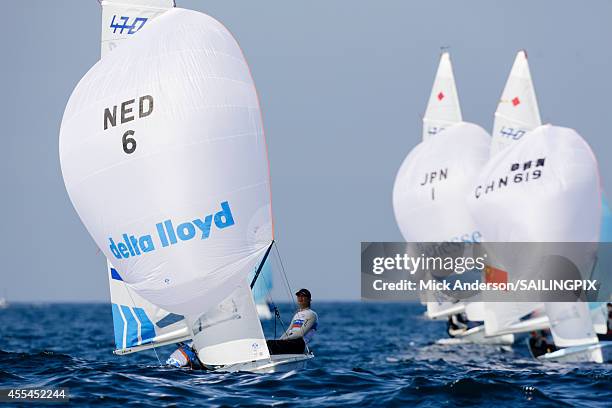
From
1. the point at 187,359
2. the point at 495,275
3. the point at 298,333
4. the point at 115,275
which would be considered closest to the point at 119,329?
the point at 115,275

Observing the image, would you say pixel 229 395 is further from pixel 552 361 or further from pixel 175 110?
pixel 552 361

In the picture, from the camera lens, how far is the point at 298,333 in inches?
690

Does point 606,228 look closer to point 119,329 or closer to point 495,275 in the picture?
point 495,275

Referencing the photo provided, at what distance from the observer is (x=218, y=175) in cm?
1636

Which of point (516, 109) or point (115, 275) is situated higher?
point (516, 109)

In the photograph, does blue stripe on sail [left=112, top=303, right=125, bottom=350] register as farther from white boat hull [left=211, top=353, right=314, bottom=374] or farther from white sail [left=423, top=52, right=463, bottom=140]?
white sail [left=423, top=52, right=463, bottom=140]

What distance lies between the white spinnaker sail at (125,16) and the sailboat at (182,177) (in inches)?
80.2

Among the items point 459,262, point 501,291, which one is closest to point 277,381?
point 501,291

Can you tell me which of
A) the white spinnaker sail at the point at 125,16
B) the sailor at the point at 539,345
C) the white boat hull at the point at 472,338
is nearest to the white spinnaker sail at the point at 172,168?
the white spinnaker sail at the point at 125,16

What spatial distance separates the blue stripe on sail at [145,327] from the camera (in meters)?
18.5

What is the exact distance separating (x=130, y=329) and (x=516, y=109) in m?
19.0

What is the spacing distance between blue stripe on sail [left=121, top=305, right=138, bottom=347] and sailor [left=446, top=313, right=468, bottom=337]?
20719mm

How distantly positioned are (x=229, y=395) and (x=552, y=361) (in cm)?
1249

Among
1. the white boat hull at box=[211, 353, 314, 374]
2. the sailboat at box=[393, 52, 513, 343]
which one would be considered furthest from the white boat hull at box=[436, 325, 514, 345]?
the white boat hull at box=[211, 353, 314, 374]
